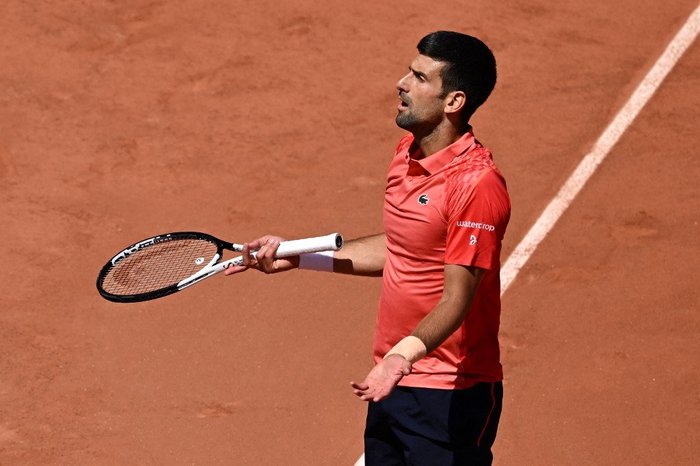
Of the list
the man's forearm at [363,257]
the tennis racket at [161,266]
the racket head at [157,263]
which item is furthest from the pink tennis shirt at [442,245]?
the racket head at [157,263]

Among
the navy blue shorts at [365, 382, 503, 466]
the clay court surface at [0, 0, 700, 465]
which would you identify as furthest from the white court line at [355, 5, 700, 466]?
the navy blue shorts at [365, 382, 503, 466]

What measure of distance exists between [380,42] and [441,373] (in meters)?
5.88

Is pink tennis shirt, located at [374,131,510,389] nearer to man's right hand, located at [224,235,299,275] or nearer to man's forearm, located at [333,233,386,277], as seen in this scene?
man's forearm, located at [333,233,386,277]

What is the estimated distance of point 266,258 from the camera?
6.11 metres

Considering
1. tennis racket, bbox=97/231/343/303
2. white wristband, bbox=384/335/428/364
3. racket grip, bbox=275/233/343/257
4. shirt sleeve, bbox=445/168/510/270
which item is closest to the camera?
white wristband, bbox=384/335/428/364

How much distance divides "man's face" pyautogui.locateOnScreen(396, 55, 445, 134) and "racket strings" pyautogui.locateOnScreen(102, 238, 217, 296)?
1.52m

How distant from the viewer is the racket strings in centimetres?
672

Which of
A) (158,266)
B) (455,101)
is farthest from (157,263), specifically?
(455,101)

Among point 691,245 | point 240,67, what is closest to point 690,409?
point 691,245

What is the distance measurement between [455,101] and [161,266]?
204 centimetres

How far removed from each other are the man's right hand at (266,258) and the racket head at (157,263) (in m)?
0.34

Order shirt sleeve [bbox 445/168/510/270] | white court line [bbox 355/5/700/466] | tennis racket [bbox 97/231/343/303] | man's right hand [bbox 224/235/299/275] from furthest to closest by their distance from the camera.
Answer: white court line [bbox 355/5/700/466] → tennis racket [bbox 97/231/343/303] → man's right hand [bbox 224/235/299/275] → shirt sleeve [bbox 445/168/510/270]

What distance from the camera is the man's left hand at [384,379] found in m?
4.93

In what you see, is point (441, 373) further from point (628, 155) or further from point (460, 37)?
point (628, 155)
